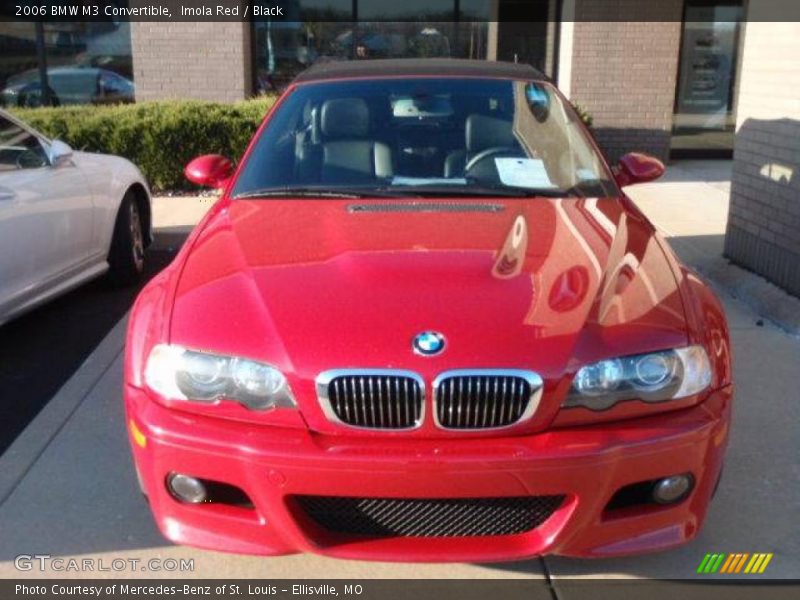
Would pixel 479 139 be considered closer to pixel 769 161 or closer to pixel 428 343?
pixel 428 343

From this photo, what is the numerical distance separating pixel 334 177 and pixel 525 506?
1.85 meters

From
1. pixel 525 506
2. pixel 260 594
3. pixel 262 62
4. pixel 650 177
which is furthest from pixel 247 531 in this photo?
pixel 262 62

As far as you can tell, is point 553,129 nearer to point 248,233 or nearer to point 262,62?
point 248,233

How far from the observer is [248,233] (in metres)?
3.55

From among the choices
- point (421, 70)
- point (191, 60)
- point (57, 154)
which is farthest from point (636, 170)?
point (191, 60)

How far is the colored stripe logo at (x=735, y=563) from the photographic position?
3178mm

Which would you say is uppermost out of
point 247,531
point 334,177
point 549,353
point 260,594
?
point 334,177

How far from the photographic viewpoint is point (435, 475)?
266cm

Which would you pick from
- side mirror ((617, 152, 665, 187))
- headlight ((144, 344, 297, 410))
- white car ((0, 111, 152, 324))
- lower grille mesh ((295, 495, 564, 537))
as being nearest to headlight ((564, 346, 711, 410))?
lower grille mesh ((295, 495, 564, 537))

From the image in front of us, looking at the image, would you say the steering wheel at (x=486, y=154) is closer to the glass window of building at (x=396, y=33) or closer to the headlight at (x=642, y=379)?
the headlight at (x=642, y=379)

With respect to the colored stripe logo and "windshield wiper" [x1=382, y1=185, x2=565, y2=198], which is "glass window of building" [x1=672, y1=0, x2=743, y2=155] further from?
the colored stripe logo

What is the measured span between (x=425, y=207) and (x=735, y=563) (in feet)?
5.70

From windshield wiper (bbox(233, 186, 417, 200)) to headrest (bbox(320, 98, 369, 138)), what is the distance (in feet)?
1.32

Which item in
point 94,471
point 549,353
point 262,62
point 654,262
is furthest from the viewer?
point 262,62
